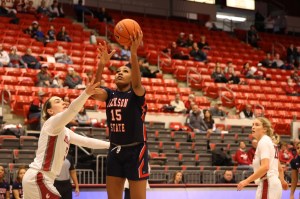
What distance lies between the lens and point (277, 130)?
850 inches

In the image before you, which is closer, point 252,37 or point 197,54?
point 197,54

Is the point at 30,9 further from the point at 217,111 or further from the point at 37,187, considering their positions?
the point at 37,187

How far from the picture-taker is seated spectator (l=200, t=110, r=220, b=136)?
1850 cm

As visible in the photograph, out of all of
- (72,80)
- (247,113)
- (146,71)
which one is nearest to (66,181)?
(72,80)

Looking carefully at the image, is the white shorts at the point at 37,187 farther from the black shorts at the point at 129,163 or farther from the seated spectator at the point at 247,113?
the seated spectator at the point at 247,113

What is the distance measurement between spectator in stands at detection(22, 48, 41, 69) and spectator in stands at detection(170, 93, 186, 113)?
3.85 m

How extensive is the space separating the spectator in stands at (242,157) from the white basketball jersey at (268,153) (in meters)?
9.09

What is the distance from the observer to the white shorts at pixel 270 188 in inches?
303

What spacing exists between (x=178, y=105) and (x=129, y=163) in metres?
12.7

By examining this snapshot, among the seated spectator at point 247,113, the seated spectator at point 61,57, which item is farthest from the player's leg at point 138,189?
the seated spectator at point 247,113

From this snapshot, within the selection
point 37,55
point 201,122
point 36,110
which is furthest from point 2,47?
point 201,122

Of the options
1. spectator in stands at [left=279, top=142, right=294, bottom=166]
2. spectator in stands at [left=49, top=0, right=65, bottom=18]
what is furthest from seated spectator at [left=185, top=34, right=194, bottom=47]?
spectator in stands at [left=279, top=142, right=294, bottom=166]

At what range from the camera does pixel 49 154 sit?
666cm

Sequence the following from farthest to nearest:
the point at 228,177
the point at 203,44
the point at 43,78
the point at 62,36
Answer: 1. the point at 203,44
2. the point at 62,36
3. the point at 43,78
4. the point at 228,177
